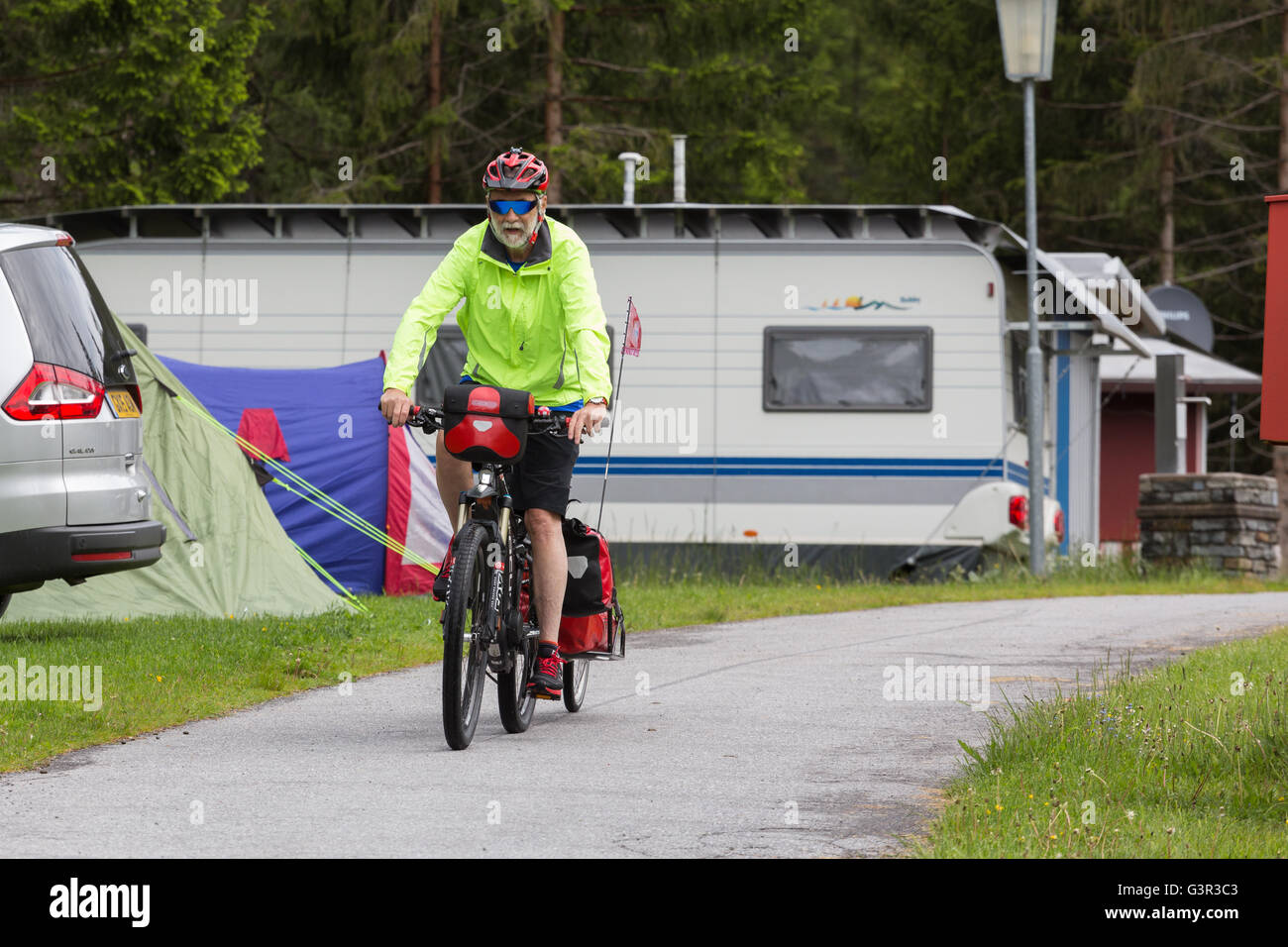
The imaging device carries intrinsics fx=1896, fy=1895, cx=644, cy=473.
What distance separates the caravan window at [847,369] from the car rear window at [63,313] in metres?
7.35

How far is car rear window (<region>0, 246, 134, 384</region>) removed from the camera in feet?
25.4

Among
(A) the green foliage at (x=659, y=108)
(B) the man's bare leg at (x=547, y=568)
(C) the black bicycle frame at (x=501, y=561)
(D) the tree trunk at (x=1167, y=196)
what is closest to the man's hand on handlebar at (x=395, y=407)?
(C) the black bicycle frame at (x=501, y=561)

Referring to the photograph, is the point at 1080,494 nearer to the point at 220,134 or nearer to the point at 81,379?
the point at 220,134

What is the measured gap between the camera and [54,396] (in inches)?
303

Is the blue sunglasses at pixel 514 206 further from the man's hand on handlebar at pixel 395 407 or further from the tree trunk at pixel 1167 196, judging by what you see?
the tree trunk at pixel 1167 196

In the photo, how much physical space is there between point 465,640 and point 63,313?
2.67 meters

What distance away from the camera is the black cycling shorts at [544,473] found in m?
6.66

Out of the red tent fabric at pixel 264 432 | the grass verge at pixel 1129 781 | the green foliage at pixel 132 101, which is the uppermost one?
the green foliage at pixel 132 101

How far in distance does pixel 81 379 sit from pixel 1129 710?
438 cm

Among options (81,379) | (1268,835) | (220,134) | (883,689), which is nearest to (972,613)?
(883,689)

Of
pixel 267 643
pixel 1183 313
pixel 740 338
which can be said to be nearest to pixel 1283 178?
pixel 1183 313

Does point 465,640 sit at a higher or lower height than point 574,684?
higher

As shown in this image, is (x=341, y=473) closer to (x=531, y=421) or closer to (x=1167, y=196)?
(x=531, y=421)

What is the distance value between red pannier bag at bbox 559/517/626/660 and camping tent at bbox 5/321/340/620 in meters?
3.87
